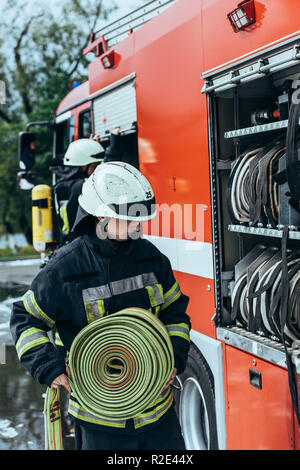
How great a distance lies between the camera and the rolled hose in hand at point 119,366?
2.28 m

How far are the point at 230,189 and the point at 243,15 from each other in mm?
936

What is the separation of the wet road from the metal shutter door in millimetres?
2659

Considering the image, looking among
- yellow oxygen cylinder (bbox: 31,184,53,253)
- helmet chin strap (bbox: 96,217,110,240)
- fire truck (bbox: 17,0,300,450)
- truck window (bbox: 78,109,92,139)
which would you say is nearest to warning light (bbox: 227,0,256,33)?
fire truck (bbox: 17,0,300,450)

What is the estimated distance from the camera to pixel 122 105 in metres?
4.23

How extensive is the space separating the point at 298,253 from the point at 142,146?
5.23 feet

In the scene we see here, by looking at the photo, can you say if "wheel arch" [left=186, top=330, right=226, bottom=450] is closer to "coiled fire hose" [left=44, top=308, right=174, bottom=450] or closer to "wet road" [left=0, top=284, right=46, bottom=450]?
"coiled fire hose" [left=44, top=308, right=174, bottom=450]

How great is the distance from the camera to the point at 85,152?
16.7 ft

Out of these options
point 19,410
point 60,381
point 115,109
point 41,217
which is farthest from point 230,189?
point 41,217

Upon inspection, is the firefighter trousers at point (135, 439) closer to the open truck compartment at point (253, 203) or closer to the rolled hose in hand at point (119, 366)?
the rolled hose in hand at point (119, 366)

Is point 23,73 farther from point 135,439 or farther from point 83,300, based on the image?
point 135,439

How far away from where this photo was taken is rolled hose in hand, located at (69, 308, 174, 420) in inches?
89.9

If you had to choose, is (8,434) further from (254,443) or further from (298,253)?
(298,253)

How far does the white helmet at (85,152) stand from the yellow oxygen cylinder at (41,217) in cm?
154
